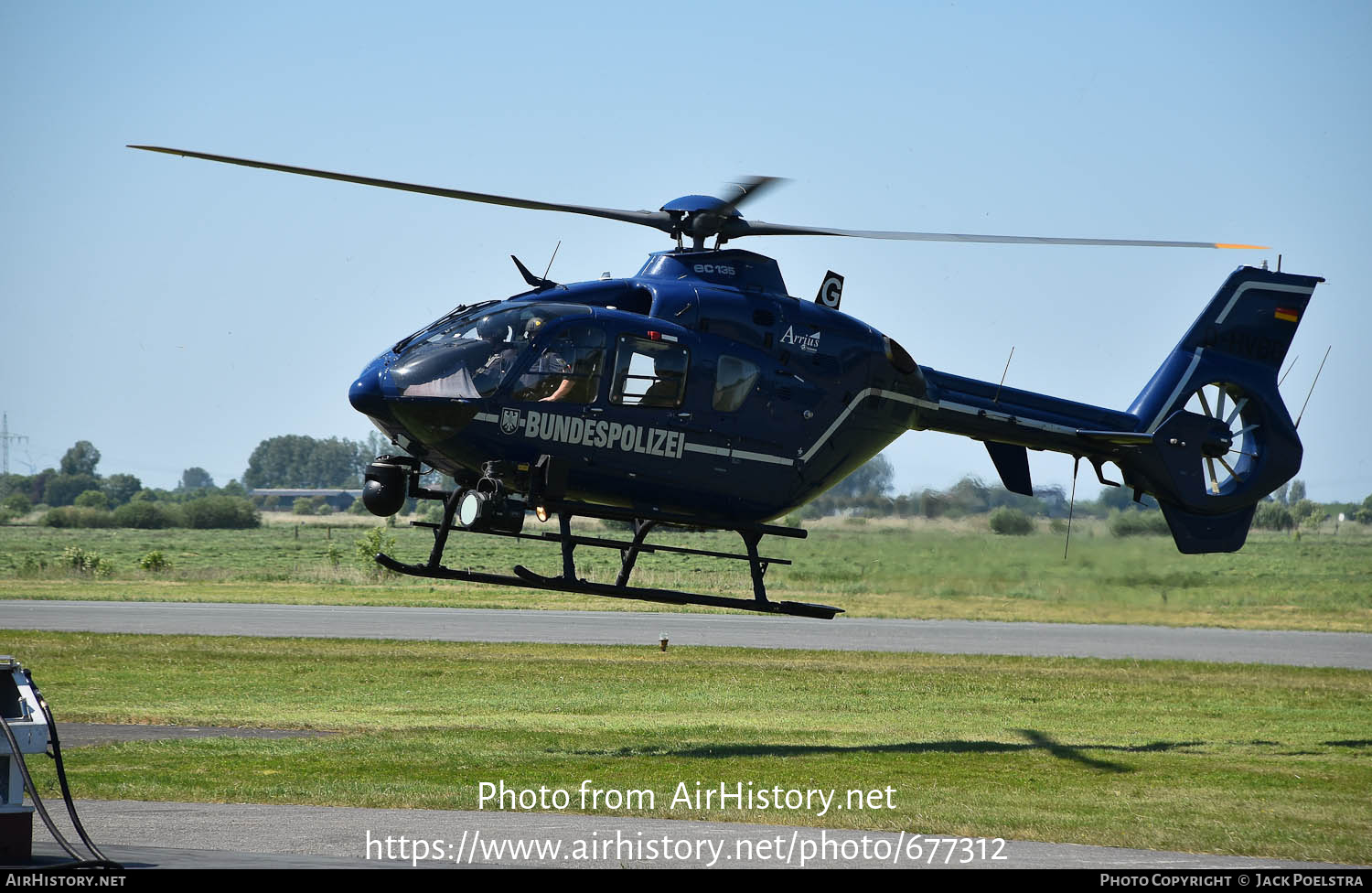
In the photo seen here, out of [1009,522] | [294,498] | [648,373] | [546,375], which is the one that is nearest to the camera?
[546,375]

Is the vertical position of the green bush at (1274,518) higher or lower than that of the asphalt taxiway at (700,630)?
higher

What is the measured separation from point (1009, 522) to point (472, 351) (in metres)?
17.6

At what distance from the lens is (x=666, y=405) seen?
1620 centimetres

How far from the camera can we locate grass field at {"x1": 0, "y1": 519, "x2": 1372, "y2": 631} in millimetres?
26536

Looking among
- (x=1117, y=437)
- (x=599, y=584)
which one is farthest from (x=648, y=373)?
(x=1117, y=437)

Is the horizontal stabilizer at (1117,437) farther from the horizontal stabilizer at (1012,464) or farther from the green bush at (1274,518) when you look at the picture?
the green bush at (1274,518)

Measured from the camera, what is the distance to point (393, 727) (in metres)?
20.2

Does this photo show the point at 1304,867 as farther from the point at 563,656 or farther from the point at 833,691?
the point at 563,656

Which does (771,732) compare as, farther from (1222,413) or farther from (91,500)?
(91,500)

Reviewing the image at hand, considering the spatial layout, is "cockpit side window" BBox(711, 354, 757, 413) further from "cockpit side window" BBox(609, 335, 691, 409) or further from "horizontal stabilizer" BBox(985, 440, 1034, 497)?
"horizontal stabilizer" BBox(985, 440, 1034, 497)

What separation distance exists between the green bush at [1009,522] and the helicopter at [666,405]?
911cm

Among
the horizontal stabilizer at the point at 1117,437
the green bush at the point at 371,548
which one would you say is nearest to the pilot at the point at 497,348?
the horizontal stabilizer at the point at 1117,437

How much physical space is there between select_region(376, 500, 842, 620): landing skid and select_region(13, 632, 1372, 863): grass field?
1.98 meters

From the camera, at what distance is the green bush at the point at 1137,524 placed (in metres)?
27.0
